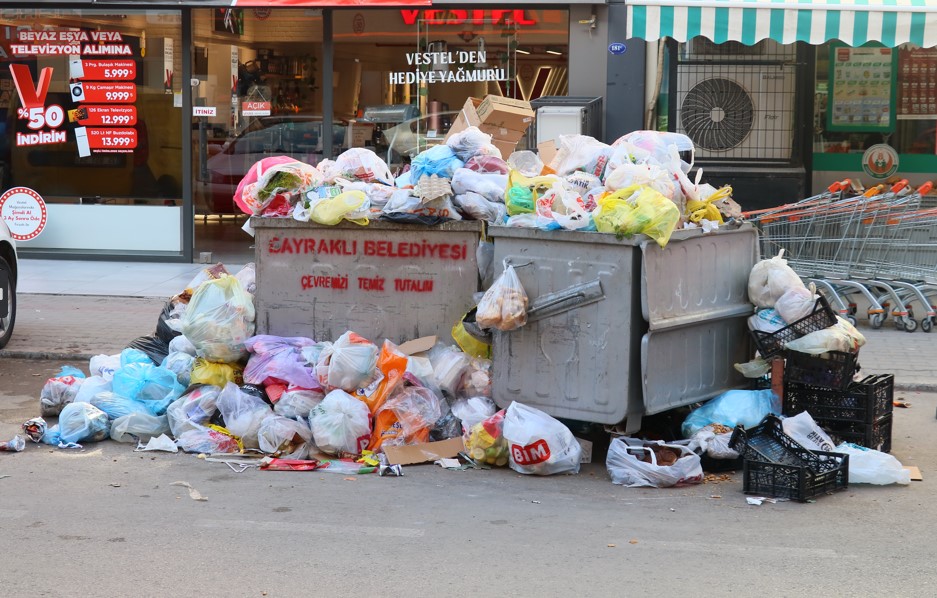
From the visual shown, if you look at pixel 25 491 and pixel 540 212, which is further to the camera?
pixel 540 212

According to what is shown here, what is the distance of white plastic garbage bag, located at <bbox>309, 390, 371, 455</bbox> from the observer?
673cm

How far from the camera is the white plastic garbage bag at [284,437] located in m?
6.82

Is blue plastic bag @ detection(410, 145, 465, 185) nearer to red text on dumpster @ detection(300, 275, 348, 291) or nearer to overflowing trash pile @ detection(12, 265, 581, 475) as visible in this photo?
red text on dumpster @ detection(300, 275, 348, 291)

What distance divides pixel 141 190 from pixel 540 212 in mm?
8678

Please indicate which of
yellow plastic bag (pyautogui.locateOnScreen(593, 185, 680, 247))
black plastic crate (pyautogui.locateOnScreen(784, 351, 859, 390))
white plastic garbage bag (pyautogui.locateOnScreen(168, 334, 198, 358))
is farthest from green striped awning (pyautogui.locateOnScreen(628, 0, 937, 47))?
white plastic garbage bag (pyautogui.locateOnScreen(168, 334, 198, 358))

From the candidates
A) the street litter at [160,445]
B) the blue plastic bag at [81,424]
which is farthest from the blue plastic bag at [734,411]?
the blue plastic bag at [81,424]

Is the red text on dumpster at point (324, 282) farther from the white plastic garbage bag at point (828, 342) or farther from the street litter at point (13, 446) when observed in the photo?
the white plastic garbage bag at point (828, 342)

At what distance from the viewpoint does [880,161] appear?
45.7 feet

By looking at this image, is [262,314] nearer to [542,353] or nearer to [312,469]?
[312,469]

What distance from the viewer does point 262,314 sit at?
7723 millimetres

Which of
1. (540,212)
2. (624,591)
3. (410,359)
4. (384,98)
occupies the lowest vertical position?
(624,591)

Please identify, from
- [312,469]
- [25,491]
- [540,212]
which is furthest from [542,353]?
[25,491]

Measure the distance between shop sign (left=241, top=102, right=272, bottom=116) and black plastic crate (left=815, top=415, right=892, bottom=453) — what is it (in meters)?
9.05

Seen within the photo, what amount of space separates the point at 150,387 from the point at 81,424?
0.49 metres
